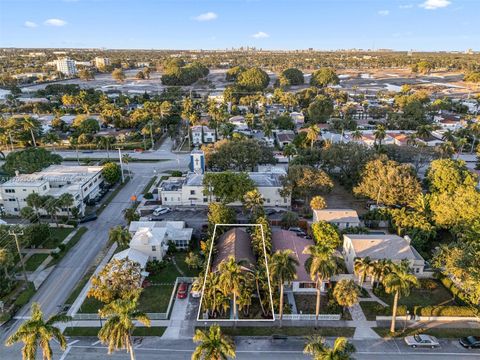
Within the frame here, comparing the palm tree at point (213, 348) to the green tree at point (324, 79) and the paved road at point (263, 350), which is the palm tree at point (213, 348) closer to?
the paved road at point (263, 350)

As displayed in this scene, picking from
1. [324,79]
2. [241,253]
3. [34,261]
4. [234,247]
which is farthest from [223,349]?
[324,79]

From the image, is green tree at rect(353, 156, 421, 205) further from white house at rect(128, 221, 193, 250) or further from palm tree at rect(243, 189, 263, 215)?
white house at rect(128, 221, 193, 250)

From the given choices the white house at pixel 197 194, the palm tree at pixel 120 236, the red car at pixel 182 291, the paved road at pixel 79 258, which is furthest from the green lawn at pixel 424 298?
the paved road at pixel 79 258

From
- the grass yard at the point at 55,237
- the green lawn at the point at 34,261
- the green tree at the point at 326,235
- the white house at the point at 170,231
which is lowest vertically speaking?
the green lawn at the point at 34,261

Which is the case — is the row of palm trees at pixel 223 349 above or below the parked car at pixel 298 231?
above

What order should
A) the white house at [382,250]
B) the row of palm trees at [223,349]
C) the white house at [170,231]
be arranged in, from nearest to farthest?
the row of palm trees at [223,349] → the white house at [382,250] → the white house at [170,231]

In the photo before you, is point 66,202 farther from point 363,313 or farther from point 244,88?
point 244,88

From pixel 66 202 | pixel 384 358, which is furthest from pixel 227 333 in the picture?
pixel 66 202
